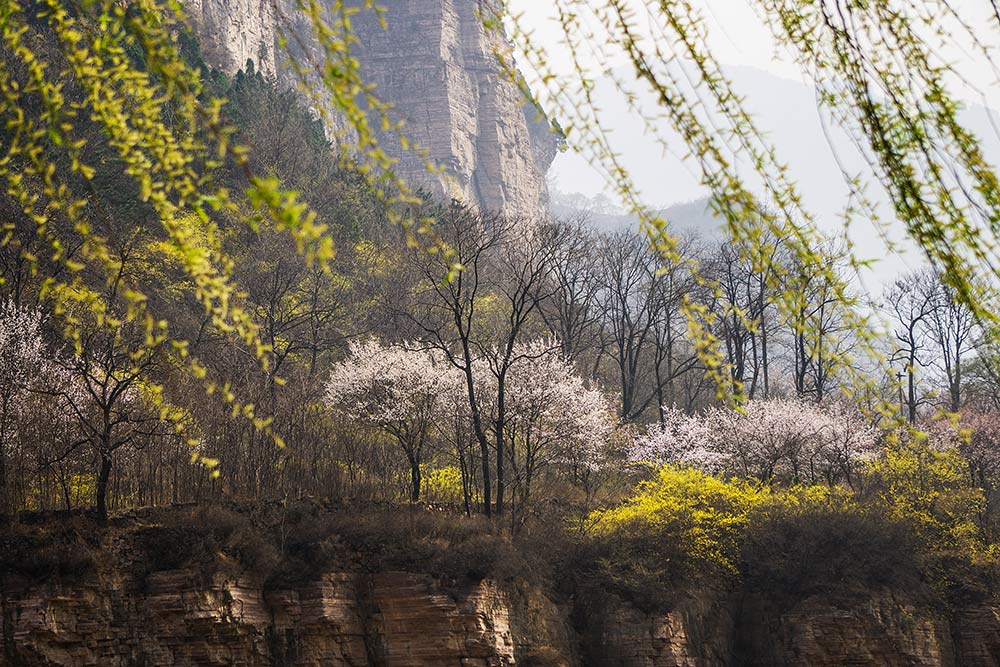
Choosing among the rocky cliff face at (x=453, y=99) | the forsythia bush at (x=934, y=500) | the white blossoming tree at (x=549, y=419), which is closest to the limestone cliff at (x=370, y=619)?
the forsythia bush at (x=934, y=500)

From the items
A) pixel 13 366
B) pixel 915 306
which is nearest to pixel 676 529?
pixel 13 366

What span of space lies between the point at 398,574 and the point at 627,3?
15.9 metres

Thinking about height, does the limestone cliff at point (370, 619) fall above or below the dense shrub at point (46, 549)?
below

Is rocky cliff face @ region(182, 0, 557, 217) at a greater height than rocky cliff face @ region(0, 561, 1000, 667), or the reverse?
rocky cliff face @ region(182, 0, 557, 217)

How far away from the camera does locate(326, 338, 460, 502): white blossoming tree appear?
2483 cm

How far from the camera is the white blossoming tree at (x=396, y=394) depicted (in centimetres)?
2483

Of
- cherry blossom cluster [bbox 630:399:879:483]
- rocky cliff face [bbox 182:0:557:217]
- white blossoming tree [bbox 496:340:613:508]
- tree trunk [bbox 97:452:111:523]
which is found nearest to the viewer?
tree trunk [bbox 97:452:111:523]

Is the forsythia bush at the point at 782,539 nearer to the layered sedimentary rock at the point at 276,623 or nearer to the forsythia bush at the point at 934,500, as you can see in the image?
the forsythia bush at the point at 934,500

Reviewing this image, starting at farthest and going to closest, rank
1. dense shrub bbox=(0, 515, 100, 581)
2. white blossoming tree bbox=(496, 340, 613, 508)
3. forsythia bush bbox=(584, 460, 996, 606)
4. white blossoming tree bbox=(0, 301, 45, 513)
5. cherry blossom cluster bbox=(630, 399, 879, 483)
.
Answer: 1. cherry blossom cluster bbox=(630, 399, 879, 483)
2. white blossoming tree bbox=(496, 340, 613, 508)
3. forsythia bush bbox=(584, 460, 996, 606)
4. white blossoming tree bbox=(0, 301, 45, 513)
5. dense shrub bbox=(0, 515, 100, 581)

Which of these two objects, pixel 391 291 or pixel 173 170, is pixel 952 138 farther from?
pixel 391 291

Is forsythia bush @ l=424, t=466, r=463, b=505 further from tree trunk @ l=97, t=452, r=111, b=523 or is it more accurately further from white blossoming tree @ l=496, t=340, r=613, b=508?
tree trunk @ l=97, t=452, r=111, b=523

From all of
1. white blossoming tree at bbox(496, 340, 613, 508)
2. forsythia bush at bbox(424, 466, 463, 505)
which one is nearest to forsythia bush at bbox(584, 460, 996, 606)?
white blossoming tree at bbox(496, 340, 613, 508)

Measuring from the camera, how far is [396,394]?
81.8 feet

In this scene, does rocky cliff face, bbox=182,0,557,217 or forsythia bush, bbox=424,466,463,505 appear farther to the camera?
rocky cliff face, bbox=182,0,557,217
